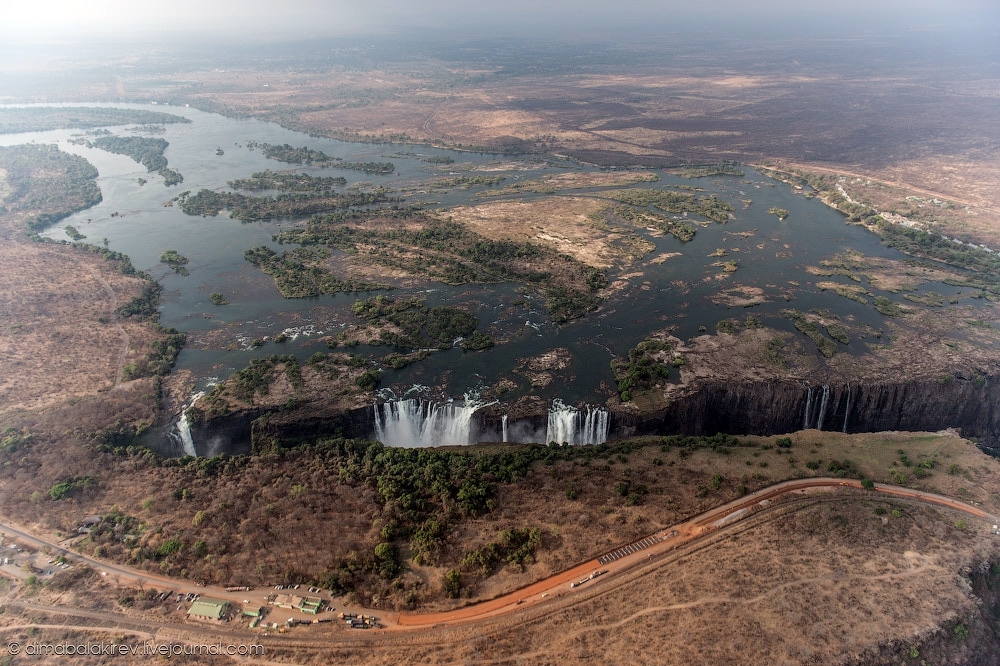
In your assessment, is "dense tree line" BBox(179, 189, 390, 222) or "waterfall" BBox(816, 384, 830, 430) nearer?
"waterfall" BBox(816, 384, 830, 430)

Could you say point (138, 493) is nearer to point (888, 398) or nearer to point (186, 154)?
point (888, 398)

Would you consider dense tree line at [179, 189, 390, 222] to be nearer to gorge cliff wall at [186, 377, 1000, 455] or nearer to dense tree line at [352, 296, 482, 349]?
dense tree line at [352, 296, 482, 349]

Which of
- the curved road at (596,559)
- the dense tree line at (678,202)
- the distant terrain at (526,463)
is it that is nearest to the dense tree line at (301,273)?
the distant terrain at (526,463)

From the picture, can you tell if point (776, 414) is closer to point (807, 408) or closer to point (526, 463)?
point (807, 408)

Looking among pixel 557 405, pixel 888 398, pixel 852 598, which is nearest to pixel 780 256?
pixel 888 398

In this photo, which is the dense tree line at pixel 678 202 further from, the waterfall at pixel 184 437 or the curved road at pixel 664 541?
the waterfall at pixel 184 437

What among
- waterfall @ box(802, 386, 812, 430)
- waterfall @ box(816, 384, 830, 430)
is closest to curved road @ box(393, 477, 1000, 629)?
waterfall @ box(802, 386, 812, 430)
